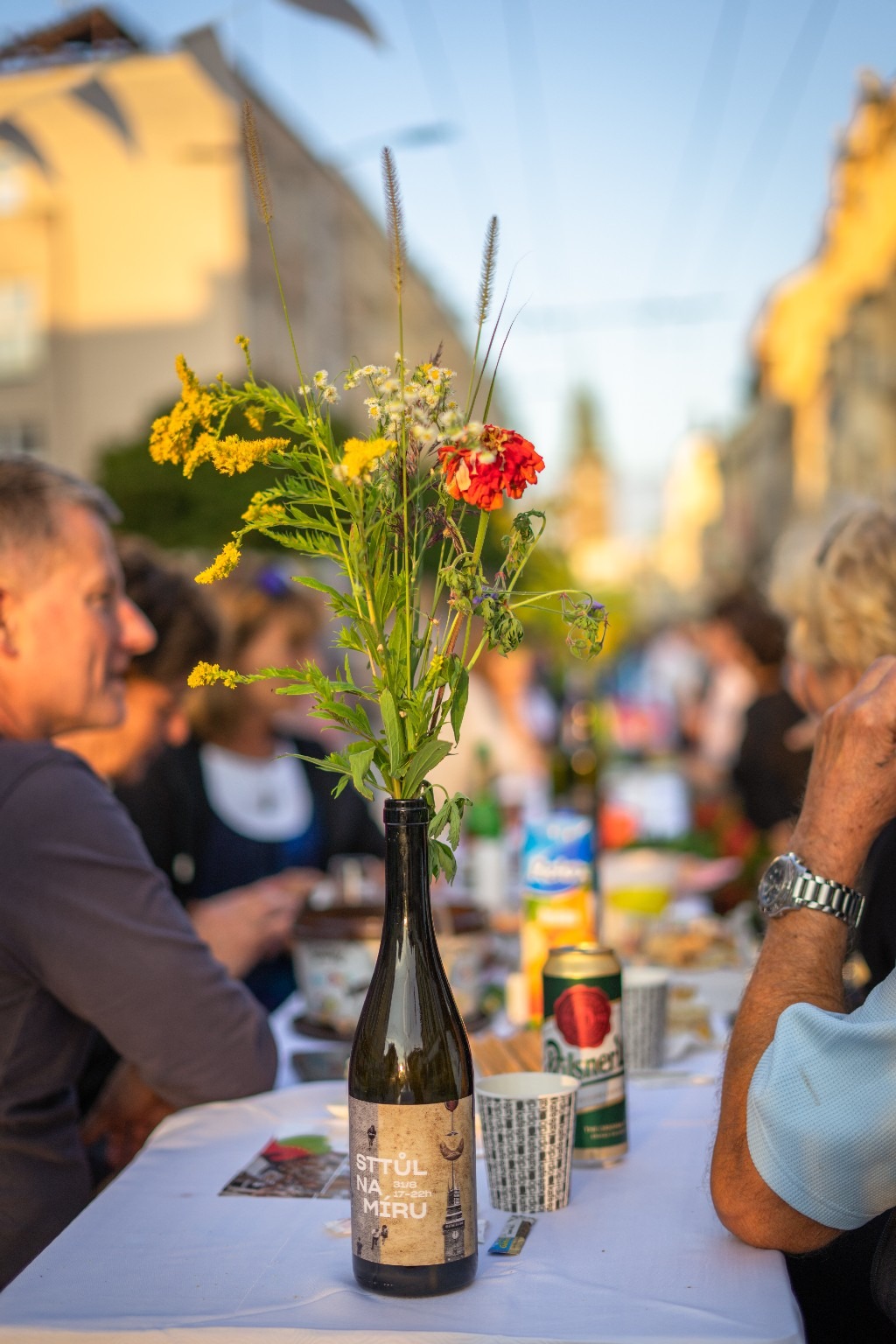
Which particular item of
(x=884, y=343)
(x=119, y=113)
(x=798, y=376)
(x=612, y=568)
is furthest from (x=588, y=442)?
(x=119, y=113)

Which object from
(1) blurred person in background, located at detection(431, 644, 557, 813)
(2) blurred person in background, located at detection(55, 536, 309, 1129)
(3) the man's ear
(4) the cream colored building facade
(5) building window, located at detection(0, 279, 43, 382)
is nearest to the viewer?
(3) the man's ear

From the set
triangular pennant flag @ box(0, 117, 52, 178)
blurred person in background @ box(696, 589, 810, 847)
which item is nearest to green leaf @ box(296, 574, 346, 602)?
blurred person in background @ box(696, 589, 810, 847)

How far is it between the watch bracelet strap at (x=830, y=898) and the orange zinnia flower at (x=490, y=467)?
644mm

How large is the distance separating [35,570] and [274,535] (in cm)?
88

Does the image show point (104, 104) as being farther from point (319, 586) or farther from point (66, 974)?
point (319, 586)

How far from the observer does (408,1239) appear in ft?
4.35

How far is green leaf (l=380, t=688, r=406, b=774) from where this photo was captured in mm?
1348

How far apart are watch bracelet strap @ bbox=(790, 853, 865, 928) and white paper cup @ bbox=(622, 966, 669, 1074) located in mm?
563

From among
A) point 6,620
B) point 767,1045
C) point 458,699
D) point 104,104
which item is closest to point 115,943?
point 6,620

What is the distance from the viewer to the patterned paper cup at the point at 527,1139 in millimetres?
1536

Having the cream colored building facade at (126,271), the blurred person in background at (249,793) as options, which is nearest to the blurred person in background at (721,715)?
the blurred person in background at (249,793)

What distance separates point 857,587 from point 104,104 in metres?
3.74

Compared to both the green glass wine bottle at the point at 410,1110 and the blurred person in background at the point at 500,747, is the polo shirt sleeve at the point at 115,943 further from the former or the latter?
the blurred person in background at the point at 500,747

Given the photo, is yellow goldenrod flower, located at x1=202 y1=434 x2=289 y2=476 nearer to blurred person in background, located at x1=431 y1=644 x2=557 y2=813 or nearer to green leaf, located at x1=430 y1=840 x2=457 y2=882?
green leaf, located at x1=430 y1=840 x2=457 y2=882
